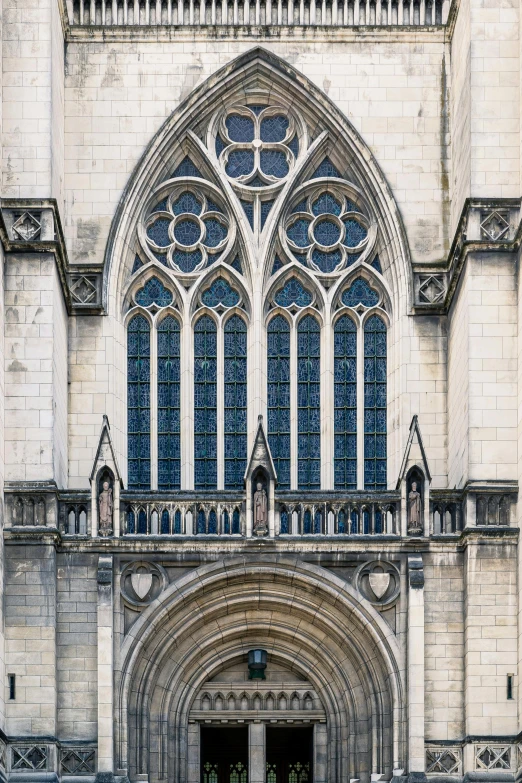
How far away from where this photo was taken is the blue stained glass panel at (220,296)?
41.4 metres

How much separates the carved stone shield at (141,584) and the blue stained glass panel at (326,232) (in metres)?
6.63

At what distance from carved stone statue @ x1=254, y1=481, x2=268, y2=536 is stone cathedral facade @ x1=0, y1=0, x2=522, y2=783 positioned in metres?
0.03

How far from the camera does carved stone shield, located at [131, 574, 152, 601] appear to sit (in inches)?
1517

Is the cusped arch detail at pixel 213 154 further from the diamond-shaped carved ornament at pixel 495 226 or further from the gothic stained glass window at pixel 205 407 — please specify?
the diamond-shaped carved ornament at pixel 495 226

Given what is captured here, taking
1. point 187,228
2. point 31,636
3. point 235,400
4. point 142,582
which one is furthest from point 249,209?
point 31,636

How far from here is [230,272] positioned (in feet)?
136

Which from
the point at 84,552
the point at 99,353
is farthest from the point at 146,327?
the point at 84,552

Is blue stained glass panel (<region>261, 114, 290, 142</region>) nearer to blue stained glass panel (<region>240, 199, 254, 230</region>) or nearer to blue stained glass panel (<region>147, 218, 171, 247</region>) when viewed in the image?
blue stained glass panel (<region>240, 199, 254, 230</region>)

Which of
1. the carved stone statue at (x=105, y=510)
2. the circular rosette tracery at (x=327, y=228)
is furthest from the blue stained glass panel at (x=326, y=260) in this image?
the carved stone statue at (x=105, y=510)

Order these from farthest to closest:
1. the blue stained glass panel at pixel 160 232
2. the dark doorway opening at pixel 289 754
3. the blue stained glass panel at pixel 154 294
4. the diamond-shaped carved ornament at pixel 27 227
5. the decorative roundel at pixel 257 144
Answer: the decorative roundel at pixel 257 144 < the blue stained glass panel at pixel 160 232 < the blue stained glass panel at pixel 154 294 < the dark doorway opening at pixel 289 754 < the diamond-shaped carved ornament at pixel 27 227

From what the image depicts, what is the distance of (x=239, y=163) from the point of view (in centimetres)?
4197

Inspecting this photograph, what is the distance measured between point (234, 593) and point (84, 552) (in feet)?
7.68

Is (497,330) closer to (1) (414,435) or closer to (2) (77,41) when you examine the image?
(1) (414,435)

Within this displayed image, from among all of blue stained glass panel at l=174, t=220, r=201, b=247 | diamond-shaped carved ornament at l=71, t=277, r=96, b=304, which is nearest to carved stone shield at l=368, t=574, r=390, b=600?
diamond-shaped carved ornament at l=71, t=277, r=96, b=304
